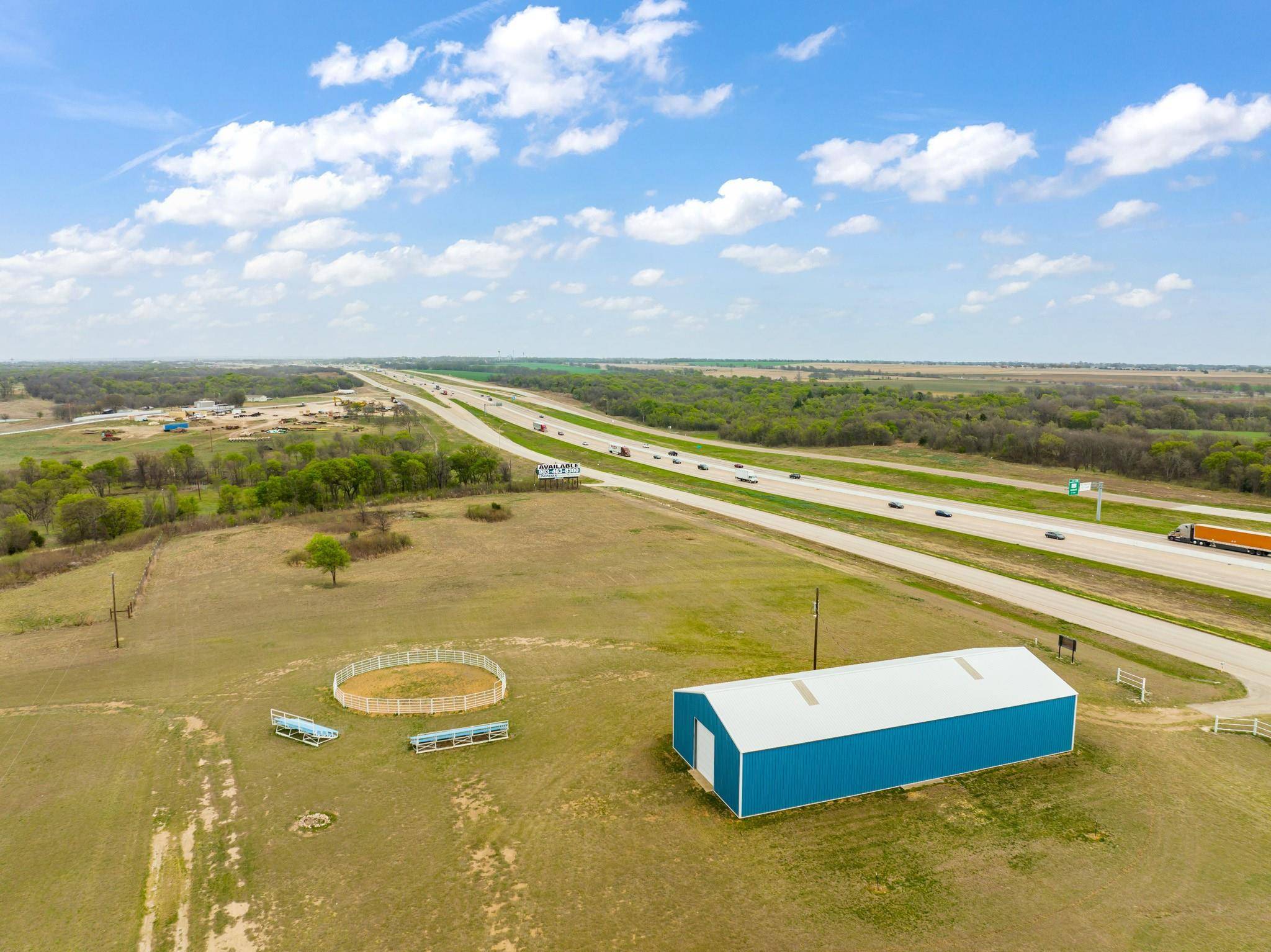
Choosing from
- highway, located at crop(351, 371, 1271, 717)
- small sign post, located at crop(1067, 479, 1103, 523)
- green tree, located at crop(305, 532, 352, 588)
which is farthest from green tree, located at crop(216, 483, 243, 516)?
small sign post, located at crop(1067, 479, 1103, 523)

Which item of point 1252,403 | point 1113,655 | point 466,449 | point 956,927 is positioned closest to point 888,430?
point 466,449

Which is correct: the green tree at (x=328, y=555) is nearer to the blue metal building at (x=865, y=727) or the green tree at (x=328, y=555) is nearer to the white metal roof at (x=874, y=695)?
the blue metal building at (x=865, y=727)

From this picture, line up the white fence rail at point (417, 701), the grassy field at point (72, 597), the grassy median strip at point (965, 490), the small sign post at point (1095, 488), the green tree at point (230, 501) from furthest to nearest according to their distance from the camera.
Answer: the green tree at point (230, 501), the grassy median strip at point (965, 490), the small sign post at point (1095, 488), the grassy field at point (72, 597), the white fence rail at point (417, 701)

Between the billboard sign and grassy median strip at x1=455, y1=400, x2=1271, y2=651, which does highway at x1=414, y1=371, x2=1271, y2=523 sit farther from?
the billboard sign

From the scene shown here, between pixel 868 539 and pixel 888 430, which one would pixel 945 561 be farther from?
pixel 888 430

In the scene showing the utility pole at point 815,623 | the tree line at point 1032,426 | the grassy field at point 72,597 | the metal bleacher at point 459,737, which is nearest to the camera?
the metal bleacher at point 459,737

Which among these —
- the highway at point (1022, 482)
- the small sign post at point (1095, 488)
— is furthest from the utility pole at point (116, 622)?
the highway at point (1022, 482)

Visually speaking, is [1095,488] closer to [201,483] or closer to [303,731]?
[303,731]
